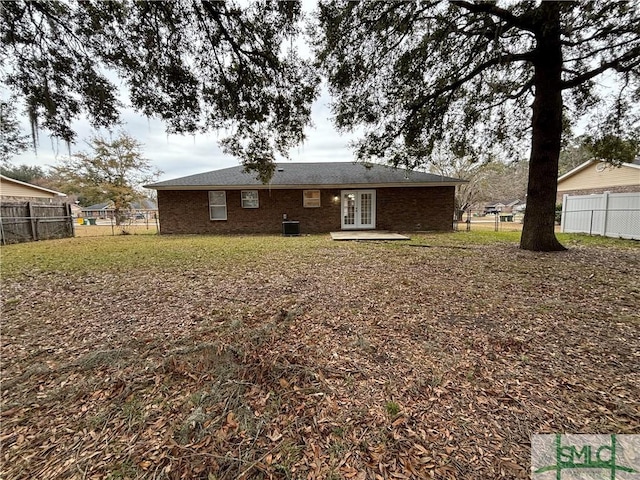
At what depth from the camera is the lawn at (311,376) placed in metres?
1.57

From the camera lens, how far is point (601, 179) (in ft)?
46.7

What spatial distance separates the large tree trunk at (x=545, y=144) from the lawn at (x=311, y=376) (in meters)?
2.69

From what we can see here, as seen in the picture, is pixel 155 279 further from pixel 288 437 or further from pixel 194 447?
pixel 288 437

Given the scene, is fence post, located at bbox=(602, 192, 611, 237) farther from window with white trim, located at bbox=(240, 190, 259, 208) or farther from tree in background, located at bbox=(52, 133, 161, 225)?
tree in background, located at bbox=(52, 133, 161, 225)

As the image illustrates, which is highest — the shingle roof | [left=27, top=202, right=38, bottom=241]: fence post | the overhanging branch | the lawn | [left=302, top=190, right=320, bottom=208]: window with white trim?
the overhanging branch

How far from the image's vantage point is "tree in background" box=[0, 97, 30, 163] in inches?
144

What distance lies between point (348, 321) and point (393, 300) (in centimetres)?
90

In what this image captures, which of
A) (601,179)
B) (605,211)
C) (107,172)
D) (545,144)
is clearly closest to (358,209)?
(545,144)

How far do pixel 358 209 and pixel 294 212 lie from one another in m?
3.11

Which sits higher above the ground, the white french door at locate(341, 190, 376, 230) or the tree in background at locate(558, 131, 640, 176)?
the tree in background at locate(558, 131, 640, 176)

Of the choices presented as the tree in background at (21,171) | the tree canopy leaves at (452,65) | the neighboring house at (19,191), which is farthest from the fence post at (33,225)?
the tree canopy leaves at (452,65)

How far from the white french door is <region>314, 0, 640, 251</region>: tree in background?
13.4ft

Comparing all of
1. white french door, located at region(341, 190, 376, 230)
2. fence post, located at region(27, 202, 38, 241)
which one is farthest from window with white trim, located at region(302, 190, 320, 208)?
fence post, located at region(27, 202, 38, 241)

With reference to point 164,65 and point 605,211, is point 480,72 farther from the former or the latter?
point 605,211
